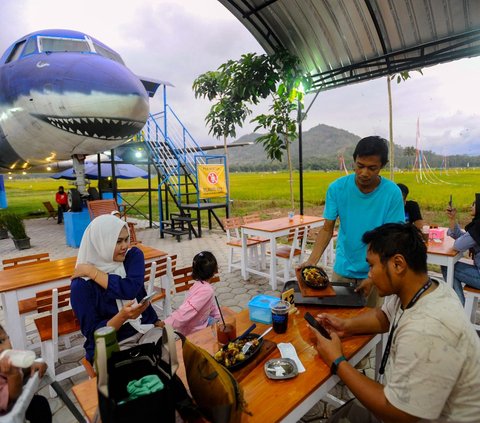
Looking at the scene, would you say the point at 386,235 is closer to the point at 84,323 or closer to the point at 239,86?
the point at 84,323

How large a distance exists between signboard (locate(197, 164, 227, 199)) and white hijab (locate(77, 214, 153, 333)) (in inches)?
296

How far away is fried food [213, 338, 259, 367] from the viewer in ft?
4.88

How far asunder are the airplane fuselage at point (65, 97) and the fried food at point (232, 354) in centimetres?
594

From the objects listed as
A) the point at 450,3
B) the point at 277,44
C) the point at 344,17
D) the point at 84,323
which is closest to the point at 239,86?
the point at 277,44

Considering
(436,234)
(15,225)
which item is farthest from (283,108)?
(15,225)

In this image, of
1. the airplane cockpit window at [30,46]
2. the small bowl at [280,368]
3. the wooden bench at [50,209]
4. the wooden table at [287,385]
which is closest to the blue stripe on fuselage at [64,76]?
the airplane cockpit window at [30,46]

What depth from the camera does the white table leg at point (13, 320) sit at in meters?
3.02

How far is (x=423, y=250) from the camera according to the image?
1.33 metres

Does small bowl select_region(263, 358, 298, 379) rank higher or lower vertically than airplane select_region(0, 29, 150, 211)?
lower

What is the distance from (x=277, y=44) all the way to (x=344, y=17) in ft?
4.24

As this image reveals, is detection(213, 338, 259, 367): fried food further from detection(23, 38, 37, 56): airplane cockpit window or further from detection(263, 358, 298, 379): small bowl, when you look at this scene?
detection(23, 38, 37, 56): airplane cockpit window

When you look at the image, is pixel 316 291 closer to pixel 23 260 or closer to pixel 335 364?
pixel 335 364

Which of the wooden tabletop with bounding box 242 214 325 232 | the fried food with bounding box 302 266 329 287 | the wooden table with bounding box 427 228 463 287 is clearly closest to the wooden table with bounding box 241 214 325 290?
the wooden tabletop with bounding box 242 214 325 232

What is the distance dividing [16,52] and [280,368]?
888 cm
